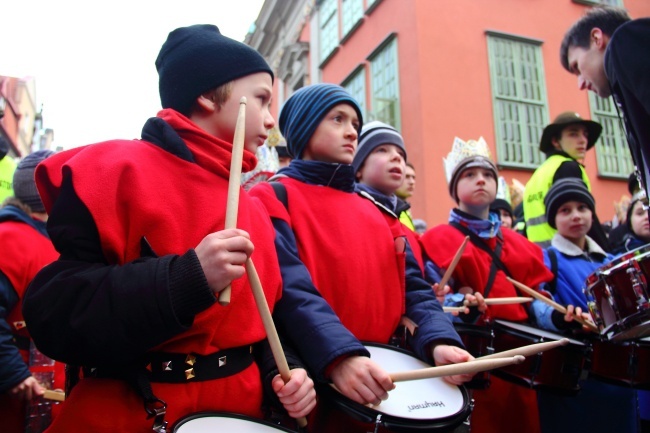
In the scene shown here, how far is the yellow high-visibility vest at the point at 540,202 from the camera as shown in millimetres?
3980

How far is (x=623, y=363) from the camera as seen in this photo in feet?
8.58

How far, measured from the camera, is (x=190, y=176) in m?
1.48

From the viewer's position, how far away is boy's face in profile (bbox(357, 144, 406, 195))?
2.78 m

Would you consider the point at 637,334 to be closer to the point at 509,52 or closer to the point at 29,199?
the point at 29,199

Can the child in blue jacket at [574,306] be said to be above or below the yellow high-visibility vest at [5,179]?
below

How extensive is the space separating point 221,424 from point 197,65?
1062 mm

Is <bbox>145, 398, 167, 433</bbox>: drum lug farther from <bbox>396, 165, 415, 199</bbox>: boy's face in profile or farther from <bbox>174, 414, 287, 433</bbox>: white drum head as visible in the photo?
<bbox>396, 165, 415, 199</bbox>: boy's face in profile

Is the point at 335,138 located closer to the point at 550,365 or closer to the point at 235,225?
the point at 235,225

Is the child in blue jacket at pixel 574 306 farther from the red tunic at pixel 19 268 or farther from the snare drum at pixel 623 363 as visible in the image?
the red tunic at pixel 19 268

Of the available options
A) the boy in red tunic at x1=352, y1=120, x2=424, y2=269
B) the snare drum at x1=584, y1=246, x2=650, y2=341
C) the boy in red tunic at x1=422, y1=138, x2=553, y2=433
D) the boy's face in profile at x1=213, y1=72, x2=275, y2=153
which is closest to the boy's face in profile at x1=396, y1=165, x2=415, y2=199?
the boy in red tunic at x1=422, y1=138, x2=553, y2=433

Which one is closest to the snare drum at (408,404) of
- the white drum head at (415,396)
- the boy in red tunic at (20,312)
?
the white drum head at (415,396)

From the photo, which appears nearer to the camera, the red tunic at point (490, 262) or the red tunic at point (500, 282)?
the red tunic at point (500, 282)

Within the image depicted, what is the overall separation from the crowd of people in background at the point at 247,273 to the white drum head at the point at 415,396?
48 mm

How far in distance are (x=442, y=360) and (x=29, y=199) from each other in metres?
2.27
